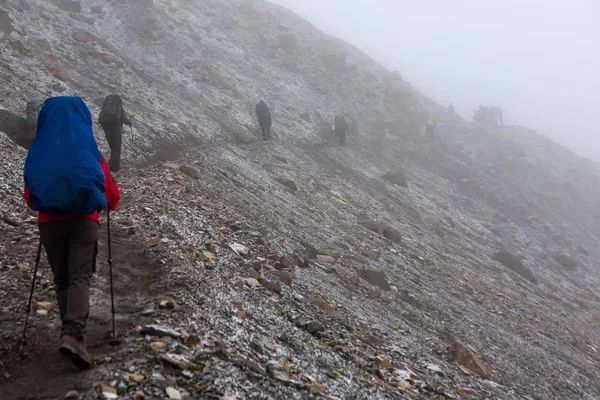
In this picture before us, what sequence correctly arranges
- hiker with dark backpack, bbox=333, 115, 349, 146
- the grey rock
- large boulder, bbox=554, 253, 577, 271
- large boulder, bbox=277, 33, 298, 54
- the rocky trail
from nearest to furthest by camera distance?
the grey rock, the rocky trail, large boulder, bbox=554, 253, 577, 271, hiker with dark backpack, bbox=333, 115, 349, 146, large boulder, bbox=277, 33, 298, 54

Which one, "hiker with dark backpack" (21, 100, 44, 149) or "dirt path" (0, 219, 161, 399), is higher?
"dirt path" (0, 219, 161, 399)

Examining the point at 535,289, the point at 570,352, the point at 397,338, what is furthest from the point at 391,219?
the point at 397,338

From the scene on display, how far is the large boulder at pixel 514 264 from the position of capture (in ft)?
72.4

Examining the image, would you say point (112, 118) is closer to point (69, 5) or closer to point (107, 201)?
point (107, 201)

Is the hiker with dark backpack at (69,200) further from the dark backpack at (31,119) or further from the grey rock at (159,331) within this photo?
the dark backpack at (31,119)

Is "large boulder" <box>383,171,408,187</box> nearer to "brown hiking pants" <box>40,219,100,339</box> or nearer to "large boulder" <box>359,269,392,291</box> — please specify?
"large boulder" <box>359,269,392,291</box>

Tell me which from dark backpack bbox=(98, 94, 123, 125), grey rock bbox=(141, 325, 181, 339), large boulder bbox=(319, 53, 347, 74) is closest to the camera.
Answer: grey rock bbox=(141, 325, 181, 339)

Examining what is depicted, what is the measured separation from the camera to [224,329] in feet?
19.6

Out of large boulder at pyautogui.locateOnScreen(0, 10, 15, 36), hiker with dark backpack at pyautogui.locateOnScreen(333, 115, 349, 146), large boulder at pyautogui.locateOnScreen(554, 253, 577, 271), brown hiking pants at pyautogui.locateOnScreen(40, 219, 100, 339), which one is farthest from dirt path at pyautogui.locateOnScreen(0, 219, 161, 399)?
large boulder at pyautogui.locateOnScreen(554, 253, 577, 271)

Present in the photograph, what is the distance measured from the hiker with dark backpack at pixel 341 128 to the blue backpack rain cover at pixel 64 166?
2724 cm

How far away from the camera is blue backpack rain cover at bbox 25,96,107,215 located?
4.23 meters

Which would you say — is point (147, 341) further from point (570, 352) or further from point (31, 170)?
point (570, 352)

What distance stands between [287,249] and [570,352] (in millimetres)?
10021

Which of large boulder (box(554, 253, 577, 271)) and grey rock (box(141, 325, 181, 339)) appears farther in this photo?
large boulder (box(554, 253, 577, 271))
